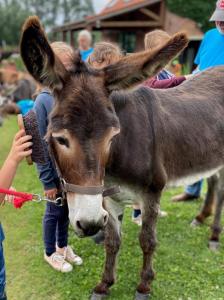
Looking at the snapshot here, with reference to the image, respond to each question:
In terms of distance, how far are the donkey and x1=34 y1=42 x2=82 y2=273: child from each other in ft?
1.46

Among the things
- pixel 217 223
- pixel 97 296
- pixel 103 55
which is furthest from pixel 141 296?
pixel 103 55

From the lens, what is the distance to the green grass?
3.05m

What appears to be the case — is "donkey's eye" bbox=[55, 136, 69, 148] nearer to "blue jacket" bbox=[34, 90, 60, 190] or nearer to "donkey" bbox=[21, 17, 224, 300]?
"donkey" bbox=[21, 17, 224, 300]

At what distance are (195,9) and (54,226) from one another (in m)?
26.9

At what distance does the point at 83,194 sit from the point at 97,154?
21 cm

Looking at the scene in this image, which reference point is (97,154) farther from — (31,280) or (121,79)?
(31,280)

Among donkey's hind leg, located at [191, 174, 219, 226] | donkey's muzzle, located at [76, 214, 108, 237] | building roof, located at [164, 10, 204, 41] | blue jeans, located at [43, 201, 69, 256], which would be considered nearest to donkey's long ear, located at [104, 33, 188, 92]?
donkey's muzzle, located at [76, 214, 108, 237]

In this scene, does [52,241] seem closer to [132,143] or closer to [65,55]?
[132,143]

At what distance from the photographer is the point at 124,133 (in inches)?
98.1

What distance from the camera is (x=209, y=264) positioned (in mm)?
3482

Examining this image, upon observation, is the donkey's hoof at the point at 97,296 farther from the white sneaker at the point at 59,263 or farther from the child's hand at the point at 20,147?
the child's hand at the point at 20,147

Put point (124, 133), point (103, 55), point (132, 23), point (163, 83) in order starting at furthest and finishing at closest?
point (132, 23), point (163, 83), point (103, 55), point (124, 133)

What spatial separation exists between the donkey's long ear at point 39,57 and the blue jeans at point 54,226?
4.57 feet

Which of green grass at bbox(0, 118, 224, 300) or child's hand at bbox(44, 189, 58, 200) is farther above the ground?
child's hand at bbox(44, 189, 58, 200)
